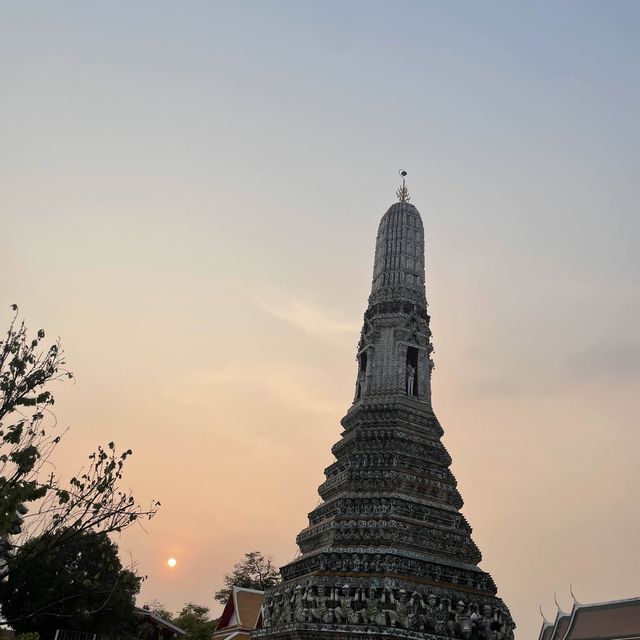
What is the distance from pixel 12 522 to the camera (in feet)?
31.4

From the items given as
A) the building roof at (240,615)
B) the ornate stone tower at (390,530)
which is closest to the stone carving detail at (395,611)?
the ornate stone tower at (390,530)

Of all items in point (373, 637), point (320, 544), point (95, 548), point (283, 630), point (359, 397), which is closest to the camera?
point (373, 637)

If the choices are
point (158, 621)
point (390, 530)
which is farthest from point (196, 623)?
point (390, 530)

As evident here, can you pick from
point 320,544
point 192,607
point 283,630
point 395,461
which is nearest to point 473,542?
point 395,461

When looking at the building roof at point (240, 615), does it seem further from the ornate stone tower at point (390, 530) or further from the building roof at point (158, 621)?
the ornate stone tower at point (390, 530)

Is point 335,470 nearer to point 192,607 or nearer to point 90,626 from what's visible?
point 90,626

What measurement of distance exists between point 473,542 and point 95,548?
18266 mm

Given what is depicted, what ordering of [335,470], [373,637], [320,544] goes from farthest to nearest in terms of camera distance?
1. [335,470]
2. [320,544]
3. [373,637]

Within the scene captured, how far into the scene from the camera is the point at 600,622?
2036 centimetres

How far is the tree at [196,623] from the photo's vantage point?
46800 millimetres

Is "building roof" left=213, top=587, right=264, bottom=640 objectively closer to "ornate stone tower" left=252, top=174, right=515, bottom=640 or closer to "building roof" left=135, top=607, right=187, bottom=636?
"building roof" left=135, top=607, right=187, bottom=636

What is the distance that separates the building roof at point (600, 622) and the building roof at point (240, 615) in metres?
18.0

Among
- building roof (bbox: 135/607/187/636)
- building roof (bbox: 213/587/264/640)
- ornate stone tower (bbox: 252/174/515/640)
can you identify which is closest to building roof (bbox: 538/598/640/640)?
ornate stone tower (bbox: 252/174/515/640)

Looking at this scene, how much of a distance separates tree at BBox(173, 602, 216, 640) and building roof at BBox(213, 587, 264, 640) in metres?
7.45
